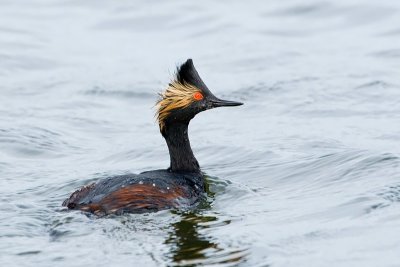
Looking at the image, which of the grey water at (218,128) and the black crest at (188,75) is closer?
the grey water at (218,128)

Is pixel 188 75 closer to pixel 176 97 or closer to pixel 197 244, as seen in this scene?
pixel 176 97

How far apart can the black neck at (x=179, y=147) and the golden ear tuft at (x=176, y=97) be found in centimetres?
29

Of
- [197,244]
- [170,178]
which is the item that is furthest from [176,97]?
[197,244]

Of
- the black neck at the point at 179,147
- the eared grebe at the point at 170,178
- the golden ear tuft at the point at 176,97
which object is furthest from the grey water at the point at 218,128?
the golden ear tuft at the point at 176,97

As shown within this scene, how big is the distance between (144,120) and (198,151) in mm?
2253

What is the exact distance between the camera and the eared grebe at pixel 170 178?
31.9 feet

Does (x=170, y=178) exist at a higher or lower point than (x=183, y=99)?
lower

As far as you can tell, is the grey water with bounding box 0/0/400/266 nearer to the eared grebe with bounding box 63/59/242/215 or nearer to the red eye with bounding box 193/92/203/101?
the eared grebe with bounding box 63/59/242/215

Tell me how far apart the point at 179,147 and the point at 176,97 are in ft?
2.13

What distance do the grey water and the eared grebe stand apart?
15 cm

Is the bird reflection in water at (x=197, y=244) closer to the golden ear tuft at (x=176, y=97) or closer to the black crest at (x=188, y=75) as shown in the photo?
the golden ear tuft at (x=176, y=97)

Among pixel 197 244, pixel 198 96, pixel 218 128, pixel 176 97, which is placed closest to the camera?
pixel 197 244

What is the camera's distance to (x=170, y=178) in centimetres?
1044

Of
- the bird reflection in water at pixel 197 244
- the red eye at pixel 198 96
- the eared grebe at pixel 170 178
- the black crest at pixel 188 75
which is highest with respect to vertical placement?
the black crest at pixel 188 75
